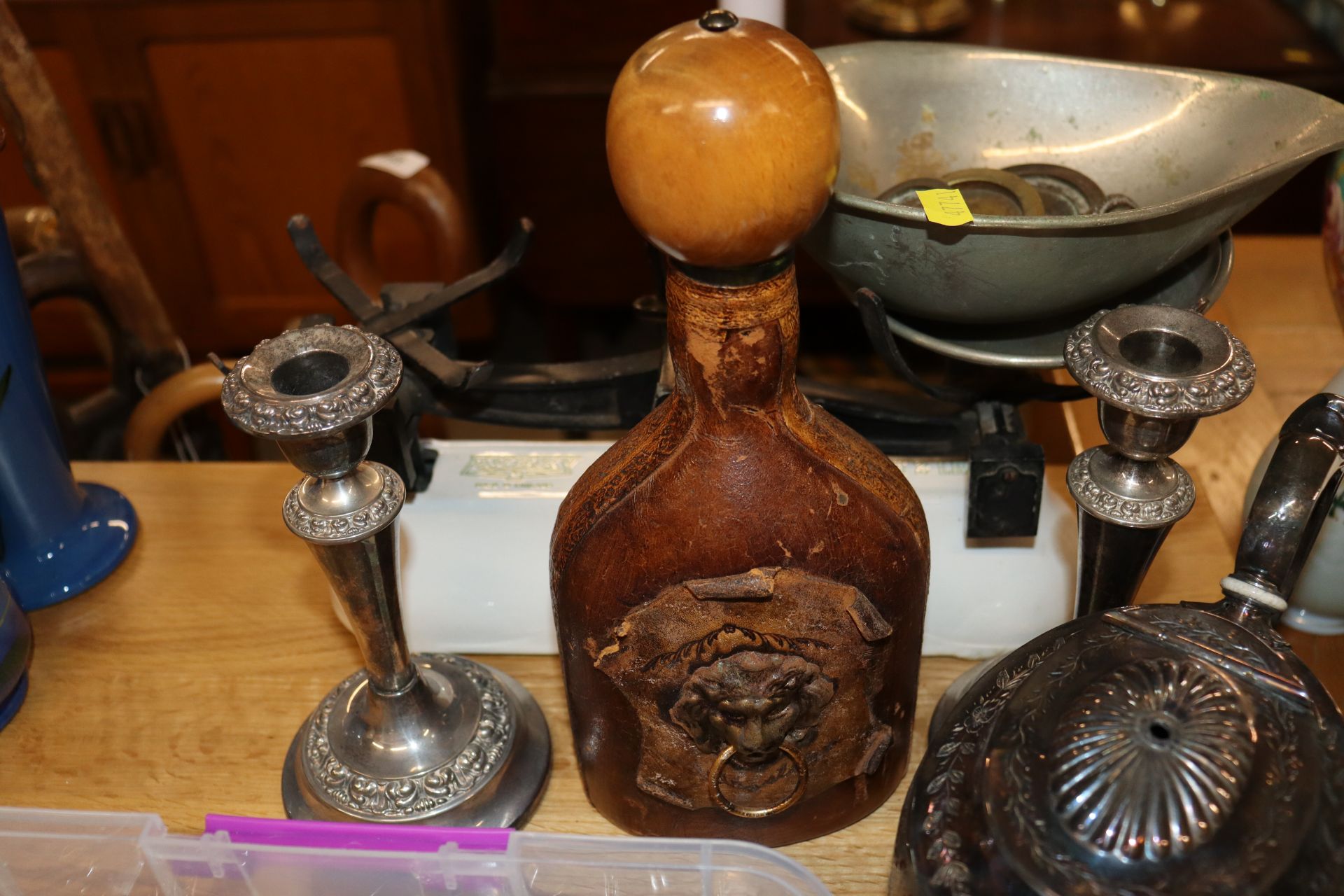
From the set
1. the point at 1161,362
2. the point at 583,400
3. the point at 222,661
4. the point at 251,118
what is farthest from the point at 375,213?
the point at 251,118

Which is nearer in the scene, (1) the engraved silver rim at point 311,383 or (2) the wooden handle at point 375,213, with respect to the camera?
(1) the engraved silver rim at point 311,383

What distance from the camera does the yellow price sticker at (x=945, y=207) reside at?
617 millimetres

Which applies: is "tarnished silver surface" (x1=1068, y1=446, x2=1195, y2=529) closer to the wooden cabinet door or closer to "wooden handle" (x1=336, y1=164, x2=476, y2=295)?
"wooden handle" (x1=336, y1=164, x2=476, y2=295)

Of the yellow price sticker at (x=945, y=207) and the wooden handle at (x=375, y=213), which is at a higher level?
the yellow price sticker at (x=945, y=207)

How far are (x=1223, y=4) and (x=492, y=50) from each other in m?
1.03

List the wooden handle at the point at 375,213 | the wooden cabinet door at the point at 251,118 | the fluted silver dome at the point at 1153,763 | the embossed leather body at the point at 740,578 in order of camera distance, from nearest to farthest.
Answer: the fluted silver dome at the point at 1153,763, the embossed leather body at the point at 740,578, the wooden handle at the point at 375,213, the wooden cabinet door at the point at 251,118

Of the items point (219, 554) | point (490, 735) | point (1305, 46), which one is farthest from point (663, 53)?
point (1305, 46)

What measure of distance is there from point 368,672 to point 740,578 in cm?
26

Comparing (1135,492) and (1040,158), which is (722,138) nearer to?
(1135,492)

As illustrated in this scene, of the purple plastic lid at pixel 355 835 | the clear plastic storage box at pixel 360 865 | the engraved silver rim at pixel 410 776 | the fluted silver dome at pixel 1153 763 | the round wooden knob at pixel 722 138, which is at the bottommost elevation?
the engraved silver rim at pixel 410 776

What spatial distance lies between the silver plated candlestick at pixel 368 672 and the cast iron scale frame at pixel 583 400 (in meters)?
0.14

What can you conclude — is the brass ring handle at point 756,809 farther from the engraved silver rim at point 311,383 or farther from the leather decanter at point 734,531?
the engraved silver rim at point 311,383

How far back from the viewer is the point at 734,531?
1.90ft

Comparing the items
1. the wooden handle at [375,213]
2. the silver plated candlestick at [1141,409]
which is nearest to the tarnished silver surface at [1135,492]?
the silver plated candlestick at [1141,409]
